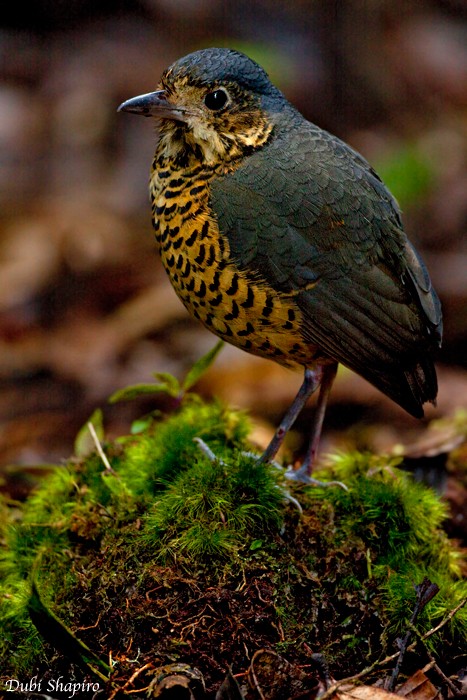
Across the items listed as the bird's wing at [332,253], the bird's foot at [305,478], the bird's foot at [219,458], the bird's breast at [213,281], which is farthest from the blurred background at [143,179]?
the bird's breast at [213,281]

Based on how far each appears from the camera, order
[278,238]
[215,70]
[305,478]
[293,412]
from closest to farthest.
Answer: [278,238] < [215,70] < [293,412] < [305,478]

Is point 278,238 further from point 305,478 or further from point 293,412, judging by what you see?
point 305,478

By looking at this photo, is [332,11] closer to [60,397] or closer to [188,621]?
[60,397]

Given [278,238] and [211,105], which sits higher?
[211,105]

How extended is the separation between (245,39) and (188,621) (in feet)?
28.1

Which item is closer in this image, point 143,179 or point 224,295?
point 224,295

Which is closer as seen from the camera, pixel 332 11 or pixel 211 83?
pixel 211 83

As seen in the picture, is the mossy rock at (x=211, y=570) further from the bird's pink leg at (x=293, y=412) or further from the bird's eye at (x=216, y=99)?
the bird's eye at (x=216, y=99)

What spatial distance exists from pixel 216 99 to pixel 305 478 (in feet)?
5.92

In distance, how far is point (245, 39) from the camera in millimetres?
10500

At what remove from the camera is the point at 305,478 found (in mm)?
4223

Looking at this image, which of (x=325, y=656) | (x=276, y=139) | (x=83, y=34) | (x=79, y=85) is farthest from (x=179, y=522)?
(x=83, y=34)

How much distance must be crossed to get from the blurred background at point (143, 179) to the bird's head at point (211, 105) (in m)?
1.82

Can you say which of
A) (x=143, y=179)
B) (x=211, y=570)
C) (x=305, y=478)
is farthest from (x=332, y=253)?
(x=143, y=179)
